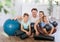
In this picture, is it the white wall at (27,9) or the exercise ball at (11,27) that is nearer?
the exercise ball at (11,27)

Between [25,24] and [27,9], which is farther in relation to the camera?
[27,9]

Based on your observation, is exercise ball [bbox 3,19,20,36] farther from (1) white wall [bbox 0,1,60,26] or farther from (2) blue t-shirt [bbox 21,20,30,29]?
(1) white wall [bbox 0,1,60,26]

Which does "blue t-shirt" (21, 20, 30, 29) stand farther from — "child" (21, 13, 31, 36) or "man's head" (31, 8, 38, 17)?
"man's head" (31, 8, 38, 17)

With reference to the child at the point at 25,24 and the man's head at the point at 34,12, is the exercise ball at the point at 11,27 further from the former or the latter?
the man's head at the point at 34,12

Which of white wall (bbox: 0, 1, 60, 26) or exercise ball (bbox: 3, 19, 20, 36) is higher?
white wall (bbox: 0, 1, 60, 26)

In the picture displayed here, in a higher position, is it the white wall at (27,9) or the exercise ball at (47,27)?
the white wall at (27,9)

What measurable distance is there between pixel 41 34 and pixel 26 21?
0.21 meters

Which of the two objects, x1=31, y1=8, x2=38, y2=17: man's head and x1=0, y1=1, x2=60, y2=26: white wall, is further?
x1=0, y1=1, x2=60, y2=26: white wall

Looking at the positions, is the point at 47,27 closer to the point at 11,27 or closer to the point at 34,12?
the point at 34,12

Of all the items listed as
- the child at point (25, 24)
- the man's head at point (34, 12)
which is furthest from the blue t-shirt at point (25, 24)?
the man's head at point (34, 12)

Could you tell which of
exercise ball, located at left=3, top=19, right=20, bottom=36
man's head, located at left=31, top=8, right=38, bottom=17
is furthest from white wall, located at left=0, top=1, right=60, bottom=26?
exercise ball, located at left=3, top=19, right=20, bottom=36

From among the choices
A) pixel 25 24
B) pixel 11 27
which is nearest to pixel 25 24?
pixel 25 24

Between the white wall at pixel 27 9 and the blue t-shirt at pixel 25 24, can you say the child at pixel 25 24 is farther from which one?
the white wall at pixel 27 9

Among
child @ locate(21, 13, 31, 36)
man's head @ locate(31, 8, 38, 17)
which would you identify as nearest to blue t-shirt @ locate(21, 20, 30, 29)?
child @ locate(21, 13, 31, 36)
